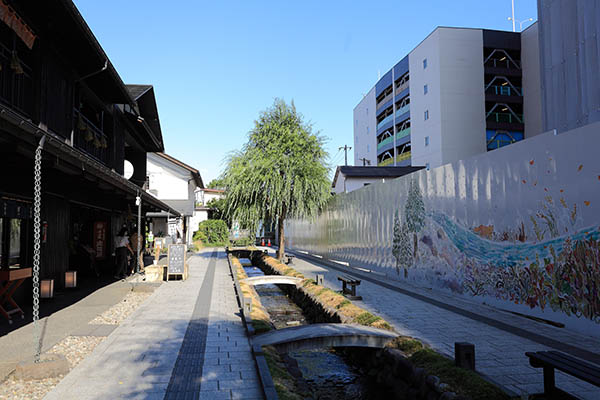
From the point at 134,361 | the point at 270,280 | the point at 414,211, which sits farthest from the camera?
the point at 270,280

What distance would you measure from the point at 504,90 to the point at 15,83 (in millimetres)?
40923

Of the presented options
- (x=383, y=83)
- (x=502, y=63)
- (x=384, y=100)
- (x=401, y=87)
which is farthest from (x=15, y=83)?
(x=383, y=83)

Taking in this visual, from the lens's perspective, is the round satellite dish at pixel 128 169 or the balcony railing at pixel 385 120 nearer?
the round satellite dish at pixel 128 169

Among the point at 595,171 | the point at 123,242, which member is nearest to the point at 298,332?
the point at 595,171

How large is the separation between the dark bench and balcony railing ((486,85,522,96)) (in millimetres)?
40383

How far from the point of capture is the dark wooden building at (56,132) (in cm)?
695

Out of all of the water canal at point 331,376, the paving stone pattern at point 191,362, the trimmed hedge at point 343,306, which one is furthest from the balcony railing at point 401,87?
the water canal at point 331,376

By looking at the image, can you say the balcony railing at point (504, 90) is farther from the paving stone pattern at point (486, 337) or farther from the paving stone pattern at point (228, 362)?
the paving stone pattern at point (228, 362)

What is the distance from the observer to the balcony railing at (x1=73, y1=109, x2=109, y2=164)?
1227cm

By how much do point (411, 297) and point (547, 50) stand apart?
41.7 ft

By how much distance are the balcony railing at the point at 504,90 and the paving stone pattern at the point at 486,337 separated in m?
34.9

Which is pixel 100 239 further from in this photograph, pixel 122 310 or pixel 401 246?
pixel 401 246

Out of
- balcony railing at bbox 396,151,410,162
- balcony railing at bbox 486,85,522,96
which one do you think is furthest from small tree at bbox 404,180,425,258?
balcony railing at bbox 396,151,410,162

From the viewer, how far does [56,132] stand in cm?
1036
